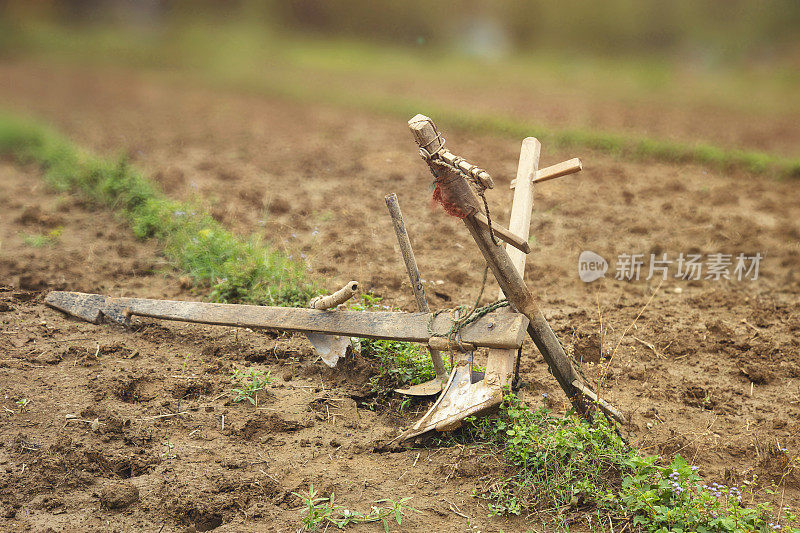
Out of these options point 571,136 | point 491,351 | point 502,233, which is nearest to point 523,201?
point 502,233

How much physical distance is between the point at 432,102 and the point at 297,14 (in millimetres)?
1729

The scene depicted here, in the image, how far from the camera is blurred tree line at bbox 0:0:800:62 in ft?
23.7

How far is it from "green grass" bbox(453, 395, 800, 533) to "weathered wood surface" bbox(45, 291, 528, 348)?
0.29 m

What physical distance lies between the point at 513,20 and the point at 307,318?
551 centimetres

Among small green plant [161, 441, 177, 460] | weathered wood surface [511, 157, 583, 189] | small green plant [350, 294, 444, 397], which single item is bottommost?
small green plant [161, 441, 177, 460]

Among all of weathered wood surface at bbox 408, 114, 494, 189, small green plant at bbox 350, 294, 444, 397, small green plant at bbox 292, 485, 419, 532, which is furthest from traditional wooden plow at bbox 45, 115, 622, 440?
small green plant at bbox 292, 485, 419, 532

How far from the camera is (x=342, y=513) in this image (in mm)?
2545

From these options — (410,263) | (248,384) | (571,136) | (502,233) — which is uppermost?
(571,136)

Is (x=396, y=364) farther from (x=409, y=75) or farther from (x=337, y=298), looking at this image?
(x=409, y=75)

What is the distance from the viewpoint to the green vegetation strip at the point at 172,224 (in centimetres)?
432

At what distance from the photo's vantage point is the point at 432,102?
7.84m

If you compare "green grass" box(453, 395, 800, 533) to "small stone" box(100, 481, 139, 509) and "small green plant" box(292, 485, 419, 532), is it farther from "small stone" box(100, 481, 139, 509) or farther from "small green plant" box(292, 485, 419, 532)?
"small stone" box(100, 481, 139, 509)

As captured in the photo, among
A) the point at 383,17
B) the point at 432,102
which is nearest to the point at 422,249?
the point at 432,102

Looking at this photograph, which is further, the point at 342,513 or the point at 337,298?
the point at 337,298
